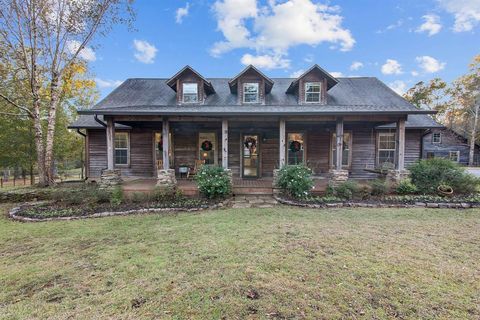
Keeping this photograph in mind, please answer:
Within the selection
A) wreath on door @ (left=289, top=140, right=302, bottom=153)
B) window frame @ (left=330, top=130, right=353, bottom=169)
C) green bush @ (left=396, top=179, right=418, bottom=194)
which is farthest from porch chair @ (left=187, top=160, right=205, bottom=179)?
green bush @ (left=396, top=179, right=418, bottom=194)

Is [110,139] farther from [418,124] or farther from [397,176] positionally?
[418,124]

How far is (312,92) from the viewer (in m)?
10.3

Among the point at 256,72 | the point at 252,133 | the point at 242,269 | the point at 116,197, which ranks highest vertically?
the point at 256,72

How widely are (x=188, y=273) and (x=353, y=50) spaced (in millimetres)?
20642

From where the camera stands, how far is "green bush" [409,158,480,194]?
7.68m

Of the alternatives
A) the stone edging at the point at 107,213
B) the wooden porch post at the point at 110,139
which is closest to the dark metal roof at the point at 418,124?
the stone edging at the point at 107,213

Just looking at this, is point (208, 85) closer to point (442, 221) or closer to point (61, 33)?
point (61, 33)

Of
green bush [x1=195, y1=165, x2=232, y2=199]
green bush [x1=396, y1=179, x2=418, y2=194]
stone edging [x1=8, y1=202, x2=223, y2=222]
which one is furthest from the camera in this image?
green bush [x1=396, y1=179, x2=418, y2=194]

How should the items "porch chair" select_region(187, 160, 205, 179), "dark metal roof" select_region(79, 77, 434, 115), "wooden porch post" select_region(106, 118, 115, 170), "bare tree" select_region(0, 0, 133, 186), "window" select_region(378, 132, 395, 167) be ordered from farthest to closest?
1. "window" select_region(378, 132, 395, 167)
2. "porch chair" select_region(187, 160, 205, 179)
3. "dark metal roof" select_region(79, 77, 434, 115)
4. "bare tree" select_region(0, 0, 133, 186)
5. "wooden porch post" select_region(106, 118, 115, 170)

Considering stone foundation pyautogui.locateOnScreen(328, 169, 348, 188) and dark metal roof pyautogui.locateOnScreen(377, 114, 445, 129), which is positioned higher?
dark metal roof pyautogui.locateOnScreen(377, 114, 445, 129)

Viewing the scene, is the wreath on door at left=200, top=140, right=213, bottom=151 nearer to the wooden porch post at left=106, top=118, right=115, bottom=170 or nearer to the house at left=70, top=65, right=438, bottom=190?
the house at left=70, top=65, right=438, bottom=190

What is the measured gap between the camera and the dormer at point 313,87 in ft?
33.4

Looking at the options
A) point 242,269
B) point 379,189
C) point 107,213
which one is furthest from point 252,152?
point 242,269

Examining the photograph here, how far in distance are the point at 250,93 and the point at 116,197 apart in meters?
7.26
